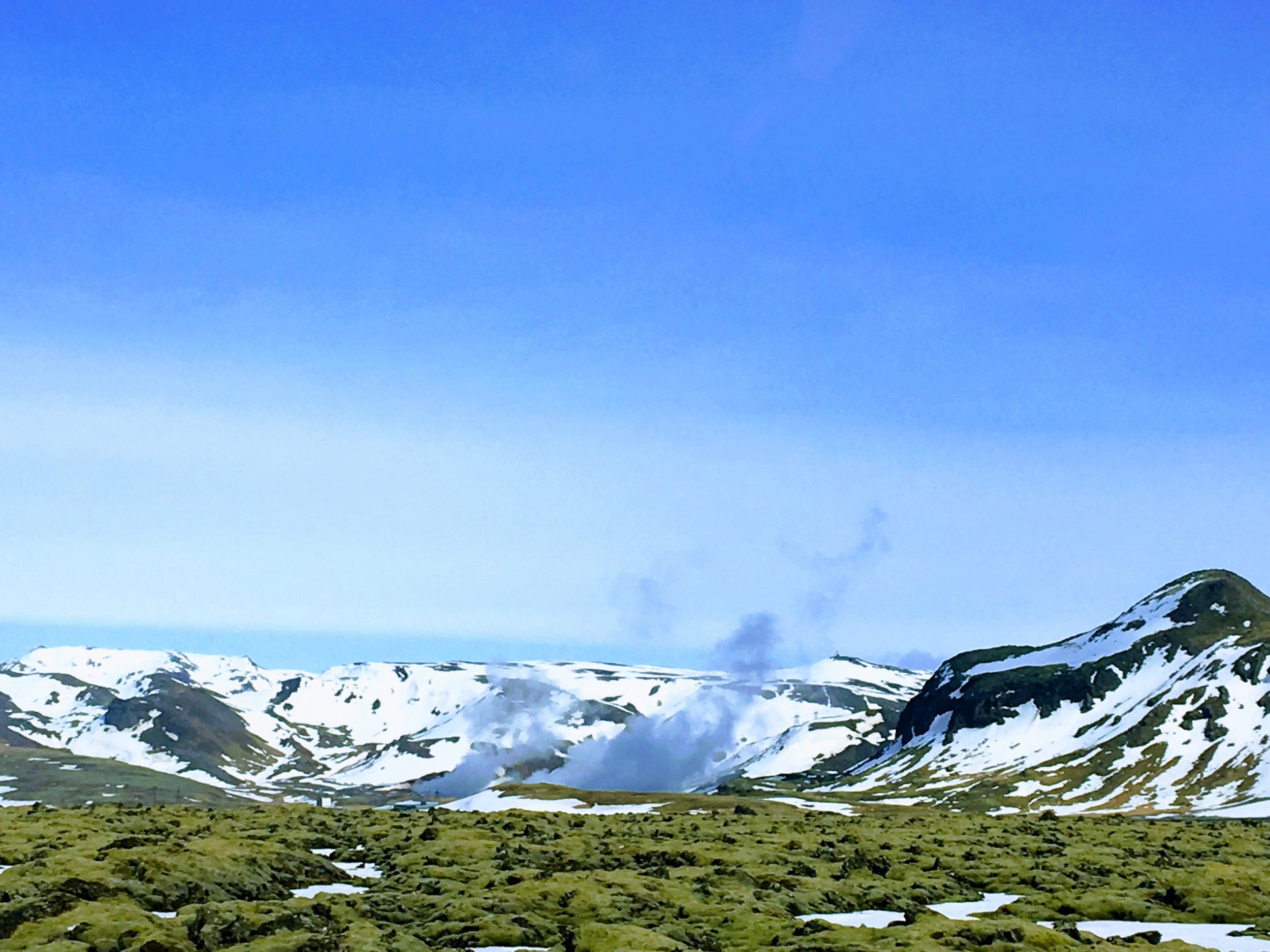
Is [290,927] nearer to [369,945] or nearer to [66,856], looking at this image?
[369,945]

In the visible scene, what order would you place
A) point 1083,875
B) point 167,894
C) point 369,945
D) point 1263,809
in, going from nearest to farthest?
point 369,945
point 167,894
point 1083,875
point 1263,809

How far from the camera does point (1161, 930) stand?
175 ft

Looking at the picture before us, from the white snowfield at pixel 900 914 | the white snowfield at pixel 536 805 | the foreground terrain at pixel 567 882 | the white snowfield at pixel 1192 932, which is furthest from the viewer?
the white snowfield at pixel 536 805

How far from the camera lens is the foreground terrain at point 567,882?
44.4 metres

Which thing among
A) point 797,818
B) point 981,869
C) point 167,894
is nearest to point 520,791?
point 797,818

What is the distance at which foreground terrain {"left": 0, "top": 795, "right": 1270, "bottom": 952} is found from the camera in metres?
44.4

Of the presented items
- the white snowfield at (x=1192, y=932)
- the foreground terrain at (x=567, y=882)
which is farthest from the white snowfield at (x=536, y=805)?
the white snowfield at (x=1192, y=932)

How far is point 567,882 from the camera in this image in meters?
56.3

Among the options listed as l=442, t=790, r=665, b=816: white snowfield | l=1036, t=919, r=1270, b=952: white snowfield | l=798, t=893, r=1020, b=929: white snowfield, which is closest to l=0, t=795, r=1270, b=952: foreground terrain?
l=798, t=893, r=1020, b=929: white snowfield

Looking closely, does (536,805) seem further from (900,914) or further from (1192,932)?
(1192,932)

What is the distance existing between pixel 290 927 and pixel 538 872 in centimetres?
1724

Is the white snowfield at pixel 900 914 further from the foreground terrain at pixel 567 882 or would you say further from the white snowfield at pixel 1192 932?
the white snowfield at pixel 1192 932

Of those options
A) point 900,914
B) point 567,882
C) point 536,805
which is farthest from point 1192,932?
point 536,805

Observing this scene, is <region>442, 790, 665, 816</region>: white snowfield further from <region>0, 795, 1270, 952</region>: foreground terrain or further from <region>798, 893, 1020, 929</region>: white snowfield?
<region>798, 893, 1020, 929</region>: white snowfield
